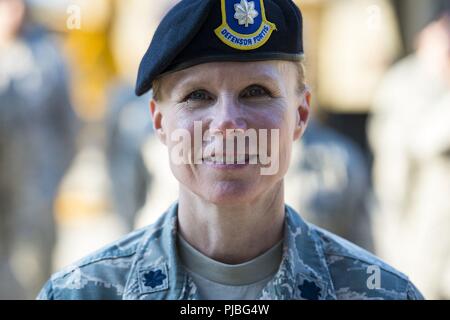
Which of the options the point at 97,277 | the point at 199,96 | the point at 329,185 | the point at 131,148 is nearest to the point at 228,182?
the point at 199,96

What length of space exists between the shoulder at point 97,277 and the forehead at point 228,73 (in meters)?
0.56

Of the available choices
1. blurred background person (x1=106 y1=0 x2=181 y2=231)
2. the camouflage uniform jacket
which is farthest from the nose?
blurred background person (x1=106 y1=0 x2=181 y2=231)

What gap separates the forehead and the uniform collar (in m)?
0.46

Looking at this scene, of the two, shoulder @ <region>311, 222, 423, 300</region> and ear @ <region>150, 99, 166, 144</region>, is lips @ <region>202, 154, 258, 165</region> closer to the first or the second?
ear @ <region>150, 99, 166, 144</region>

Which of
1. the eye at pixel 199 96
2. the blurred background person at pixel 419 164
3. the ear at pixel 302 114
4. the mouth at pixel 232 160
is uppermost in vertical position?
the eye at pixel 199 96

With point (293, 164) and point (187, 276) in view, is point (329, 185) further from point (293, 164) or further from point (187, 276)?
point (187, 276)

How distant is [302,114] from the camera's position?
339 centimetres

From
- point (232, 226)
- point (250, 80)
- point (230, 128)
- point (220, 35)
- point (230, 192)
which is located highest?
point (220, 35)

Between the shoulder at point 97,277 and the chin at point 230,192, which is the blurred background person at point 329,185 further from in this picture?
the chin at point 230,192

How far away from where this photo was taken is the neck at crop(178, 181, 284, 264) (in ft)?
10.5

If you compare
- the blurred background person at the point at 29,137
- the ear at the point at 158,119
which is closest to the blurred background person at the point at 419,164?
the blurred background person at the point at 29,137

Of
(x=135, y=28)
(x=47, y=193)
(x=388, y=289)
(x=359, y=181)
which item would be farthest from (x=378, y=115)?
(x=388, y=289)

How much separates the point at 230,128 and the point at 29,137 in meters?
4.74

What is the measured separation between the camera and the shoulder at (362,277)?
3230mm
